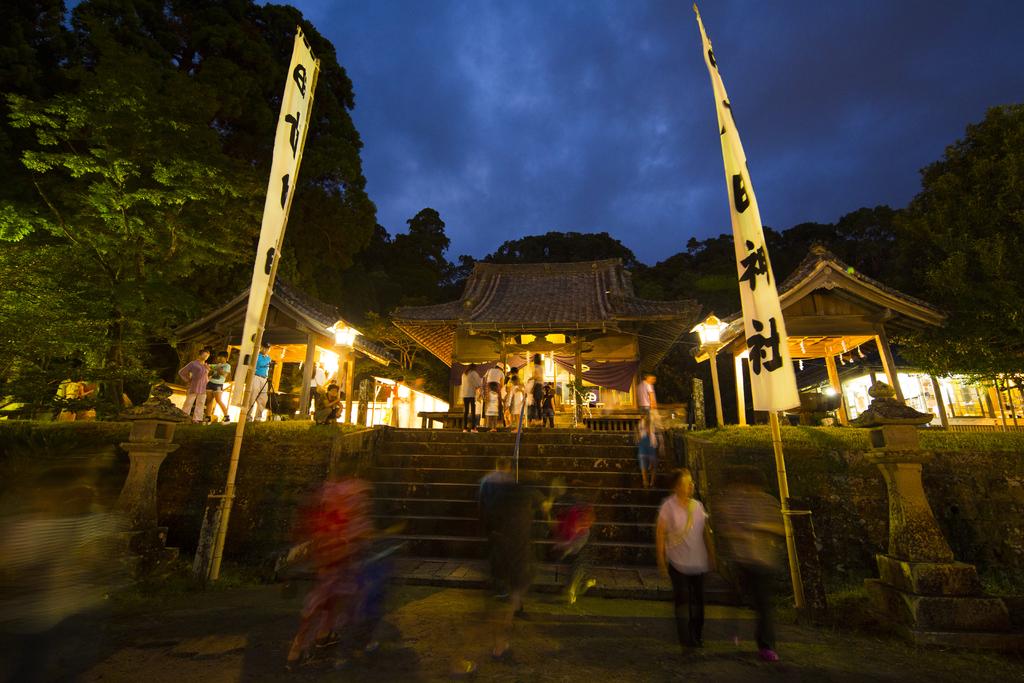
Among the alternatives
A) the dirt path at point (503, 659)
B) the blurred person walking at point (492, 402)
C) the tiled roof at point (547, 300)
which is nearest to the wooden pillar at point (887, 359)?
the tiled roof at point (547, 300)

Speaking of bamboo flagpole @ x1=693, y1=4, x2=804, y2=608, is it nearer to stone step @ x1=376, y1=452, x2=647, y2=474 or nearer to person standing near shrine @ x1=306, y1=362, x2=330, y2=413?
stone step @ x1=376, y1=452, x2=647, y2=474

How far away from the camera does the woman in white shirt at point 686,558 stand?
4191 millimetres

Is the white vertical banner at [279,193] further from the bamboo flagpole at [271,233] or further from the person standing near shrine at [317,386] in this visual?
the person standing near shrine at [317,386]

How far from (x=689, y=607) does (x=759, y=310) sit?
359 centimetres

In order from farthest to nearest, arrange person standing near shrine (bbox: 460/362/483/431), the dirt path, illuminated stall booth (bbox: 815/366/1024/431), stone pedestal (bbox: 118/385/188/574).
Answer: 1. illuminated stall booth (bbox: 815/366/1024/431)
2. person standing near shrine (bbox: 460/362/483/431)
3. stone pedestal (bbox: 118/385/188/574)
4. the dirt path

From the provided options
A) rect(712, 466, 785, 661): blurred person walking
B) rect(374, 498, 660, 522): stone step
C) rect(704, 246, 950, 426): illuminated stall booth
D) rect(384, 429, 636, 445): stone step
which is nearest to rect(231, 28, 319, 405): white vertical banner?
rect(374, 498, 660, 522): stone step

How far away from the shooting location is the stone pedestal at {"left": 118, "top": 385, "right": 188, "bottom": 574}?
572 cm

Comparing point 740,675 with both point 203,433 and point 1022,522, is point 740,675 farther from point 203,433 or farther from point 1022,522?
point 203,433

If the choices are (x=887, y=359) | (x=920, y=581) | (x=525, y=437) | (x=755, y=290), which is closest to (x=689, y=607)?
(x=920, y=581)

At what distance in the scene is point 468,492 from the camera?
26.7 feet

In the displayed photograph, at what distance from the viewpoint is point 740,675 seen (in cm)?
373

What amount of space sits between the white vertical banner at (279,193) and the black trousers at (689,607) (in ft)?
17.4

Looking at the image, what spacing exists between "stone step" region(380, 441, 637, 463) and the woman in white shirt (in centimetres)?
476

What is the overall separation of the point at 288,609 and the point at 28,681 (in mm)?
2114
